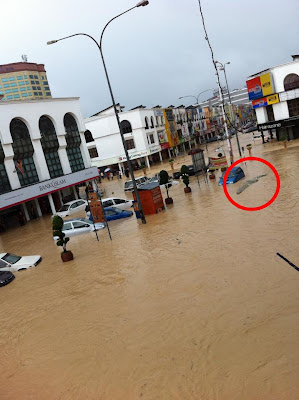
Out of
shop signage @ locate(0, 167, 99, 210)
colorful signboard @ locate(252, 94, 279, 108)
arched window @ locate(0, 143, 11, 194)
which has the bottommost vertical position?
shop signage @ locate(0, 167, 99, 210)

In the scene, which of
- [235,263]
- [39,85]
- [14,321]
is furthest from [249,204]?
[39,85]

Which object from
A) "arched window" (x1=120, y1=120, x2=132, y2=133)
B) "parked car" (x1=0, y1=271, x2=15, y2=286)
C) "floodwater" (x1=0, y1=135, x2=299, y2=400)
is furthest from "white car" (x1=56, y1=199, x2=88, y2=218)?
"arched window" (x1=120, y1=120, x2=132, y2=133)

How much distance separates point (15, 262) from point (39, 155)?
→ 757 inches

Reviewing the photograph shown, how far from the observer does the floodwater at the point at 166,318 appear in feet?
25.8

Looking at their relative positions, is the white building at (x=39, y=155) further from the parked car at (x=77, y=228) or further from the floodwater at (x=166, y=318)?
the floodwater at (x=166, y=318)

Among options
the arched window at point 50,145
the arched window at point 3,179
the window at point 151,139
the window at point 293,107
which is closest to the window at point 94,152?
the window at point 151,139

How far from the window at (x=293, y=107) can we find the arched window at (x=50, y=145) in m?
33.1

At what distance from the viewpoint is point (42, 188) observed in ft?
112

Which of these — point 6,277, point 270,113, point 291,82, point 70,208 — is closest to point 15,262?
point 6,277

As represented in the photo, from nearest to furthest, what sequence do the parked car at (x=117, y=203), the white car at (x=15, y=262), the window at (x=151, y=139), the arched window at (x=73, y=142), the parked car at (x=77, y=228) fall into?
the white car at (x=15, y=262)
the parked car at (x=77, y=228)
the parked car at (x=117, y=203)
the arched window at (x=73, y=142)
the window at (x=151, y=139)

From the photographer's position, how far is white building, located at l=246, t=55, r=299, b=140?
1994 inches

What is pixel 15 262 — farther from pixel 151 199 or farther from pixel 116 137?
pixel 116 137

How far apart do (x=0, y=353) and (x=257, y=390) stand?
7466 millimetres

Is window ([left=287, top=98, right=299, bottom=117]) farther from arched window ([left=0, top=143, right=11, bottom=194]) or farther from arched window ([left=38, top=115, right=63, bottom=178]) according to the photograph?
arched window ([left=0, top=143, right=11, bottom=194])
